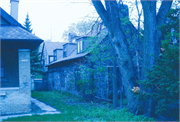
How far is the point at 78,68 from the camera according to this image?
1556cm

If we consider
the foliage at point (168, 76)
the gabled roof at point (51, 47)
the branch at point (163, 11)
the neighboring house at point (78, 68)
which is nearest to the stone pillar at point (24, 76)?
the neighboring house at point (78, 68)

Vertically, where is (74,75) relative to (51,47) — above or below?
below

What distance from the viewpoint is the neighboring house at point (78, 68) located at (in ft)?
40.5

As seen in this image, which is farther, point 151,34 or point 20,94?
point 20,94

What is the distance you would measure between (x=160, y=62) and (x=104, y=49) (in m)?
5.07

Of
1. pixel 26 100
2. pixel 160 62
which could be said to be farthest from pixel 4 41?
pixel 160 62

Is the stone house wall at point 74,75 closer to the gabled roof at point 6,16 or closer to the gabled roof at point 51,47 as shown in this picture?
the gabled roof at point 51,47

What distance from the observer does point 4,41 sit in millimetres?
8875

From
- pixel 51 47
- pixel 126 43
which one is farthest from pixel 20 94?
pixel 51 47

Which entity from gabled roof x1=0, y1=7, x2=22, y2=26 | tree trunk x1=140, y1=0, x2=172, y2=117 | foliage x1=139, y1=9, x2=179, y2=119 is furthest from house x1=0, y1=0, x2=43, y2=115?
foliage x1=139, y1=9, x2=179, y2=119

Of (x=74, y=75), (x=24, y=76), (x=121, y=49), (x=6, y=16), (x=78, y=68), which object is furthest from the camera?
(x=78, y=68)

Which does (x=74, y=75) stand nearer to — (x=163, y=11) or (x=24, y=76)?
(x=24, y=76)

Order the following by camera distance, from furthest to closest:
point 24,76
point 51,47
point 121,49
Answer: point 51,47 < point 24,76 < point 121,49

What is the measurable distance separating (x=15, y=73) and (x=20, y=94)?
3.65 ft
